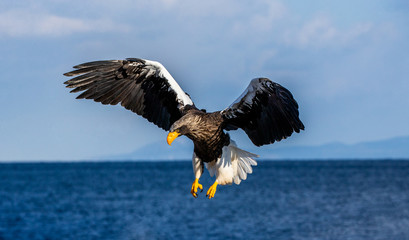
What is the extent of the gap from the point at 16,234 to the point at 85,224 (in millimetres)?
5562

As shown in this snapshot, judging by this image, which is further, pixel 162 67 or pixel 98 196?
pixel 98 196

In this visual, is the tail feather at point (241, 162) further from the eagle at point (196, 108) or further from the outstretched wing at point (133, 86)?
the outstretched wing at point (133, 86)

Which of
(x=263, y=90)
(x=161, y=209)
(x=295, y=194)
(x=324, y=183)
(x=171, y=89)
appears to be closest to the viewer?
(x=263, y=90)

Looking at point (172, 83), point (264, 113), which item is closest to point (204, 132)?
point (264, 113)

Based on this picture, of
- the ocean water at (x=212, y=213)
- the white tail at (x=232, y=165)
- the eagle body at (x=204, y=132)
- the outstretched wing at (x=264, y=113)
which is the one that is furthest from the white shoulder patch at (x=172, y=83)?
the ocean water at (x=212, y=213)

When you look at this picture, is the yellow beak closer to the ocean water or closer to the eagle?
the eagle

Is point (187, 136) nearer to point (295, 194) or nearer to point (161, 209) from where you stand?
point (161, 209)

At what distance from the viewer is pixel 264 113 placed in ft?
30.1

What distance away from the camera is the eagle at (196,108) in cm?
893

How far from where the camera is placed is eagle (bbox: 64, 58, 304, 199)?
893 centimetres

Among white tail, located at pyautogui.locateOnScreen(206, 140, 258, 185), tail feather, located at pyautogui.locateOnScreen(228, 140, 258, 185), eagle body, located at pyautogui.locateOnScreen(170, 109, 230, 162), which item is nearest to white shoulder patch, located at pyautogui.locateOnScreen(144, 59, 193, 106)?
eagle body, located at pyautogui.locateOnScreen(170, 109, 230, 162)

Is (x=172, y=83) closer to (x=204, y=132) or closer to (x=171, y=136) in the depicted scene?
(x=204, y=132)

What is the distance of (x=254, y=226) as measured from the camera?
40031 mm

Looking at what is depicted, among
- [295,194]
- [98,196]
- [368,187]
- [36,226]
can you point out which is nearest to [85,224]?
[36,226]
